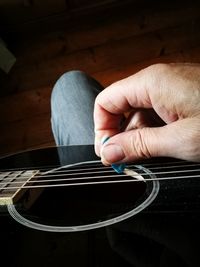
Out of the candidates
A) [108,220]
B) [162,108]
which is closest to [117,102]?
[162,108]

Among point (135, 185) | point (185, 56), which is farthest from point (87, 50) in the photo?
point (135, 185)

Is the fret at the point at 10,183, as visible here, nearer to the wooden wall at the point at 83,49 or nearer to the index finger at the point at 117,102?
the index finger at the point at 117,102

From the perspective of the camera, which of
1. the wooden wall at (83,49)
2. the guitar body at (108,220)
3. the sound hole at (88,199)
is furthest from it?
the wooden wall at (83,49)

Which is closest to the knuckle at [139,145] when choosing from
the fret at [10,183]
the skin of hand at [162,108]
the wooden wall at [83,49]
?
the skin of hand at [162,108]

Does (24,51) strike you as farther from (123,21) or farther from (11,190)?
(11,190)

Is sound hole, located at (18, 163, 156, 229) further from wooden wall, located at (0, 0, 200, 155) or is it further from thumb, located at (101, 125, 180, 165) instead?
wooden wall, located at (0, 0, 200, 155)

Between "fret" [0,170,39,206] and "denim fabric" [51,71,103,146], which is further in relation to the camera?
"denim fabric" [51,71,103,146]

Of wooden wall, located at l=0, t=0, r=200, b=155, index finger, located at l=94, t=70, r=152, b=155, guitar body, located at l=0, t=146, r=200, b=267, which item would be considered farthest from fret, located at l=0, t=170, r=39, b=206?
wooden wall, located at l=0, t=0, r=200, b=155

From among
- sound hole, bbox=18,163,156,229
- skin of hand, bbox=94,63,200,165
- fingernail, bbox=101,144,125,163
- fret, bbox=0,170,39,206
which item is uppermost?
skin of hand, bbox=94,63,200,165
